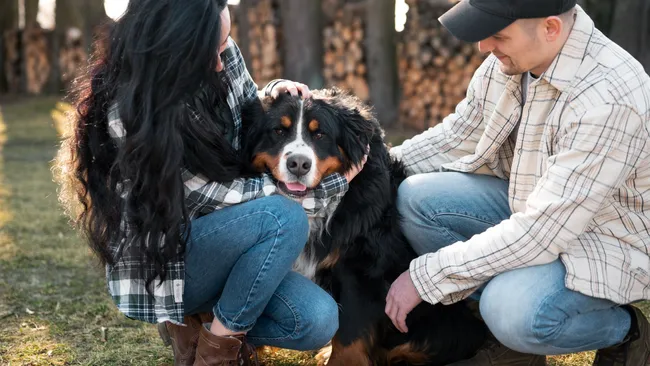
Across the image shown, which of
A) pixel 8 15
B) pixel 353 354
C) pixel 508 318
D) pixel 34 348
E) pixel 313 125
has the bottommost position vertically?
pixel 34 348

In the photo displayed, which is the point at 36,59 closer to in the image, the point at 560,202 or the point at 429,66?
the point at 429,66

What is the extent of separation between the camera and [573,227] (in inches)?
90.5

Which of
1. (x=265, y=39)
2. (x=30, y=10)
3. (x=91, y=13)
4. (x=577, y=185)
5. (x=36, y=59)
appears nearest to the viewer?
(x=577, y=185)

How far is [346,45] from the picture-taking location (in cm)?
890

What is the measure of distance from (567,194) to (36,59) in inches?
516

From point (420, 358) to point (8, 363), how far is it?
4.87 feet

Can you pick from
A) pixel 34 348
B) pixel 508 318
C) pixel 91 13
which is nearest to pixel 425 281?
pixel 508 318

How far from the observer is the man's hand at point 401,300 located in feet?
8.46

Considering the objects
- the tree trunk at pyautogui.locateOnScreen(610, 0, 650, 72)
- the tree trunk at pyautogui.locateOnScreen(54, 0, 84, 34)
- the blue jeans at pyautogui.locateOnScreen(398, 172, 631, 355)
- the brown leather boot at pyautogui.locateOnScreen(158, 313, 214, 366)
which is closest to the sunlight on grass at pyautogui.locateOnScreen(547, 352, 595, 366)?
the blue jeans at pyautogui.locateOnScreen(398, 172, 631, 355)

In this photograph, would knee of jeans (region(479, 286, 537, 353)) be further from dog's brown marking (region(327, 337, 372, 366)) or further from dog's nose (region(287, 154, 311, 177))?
dog's nose (region(287, 154, 311, 177))

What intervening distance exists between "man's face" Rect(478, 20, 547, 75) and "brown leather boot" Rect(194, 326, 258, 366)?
1.19 meters

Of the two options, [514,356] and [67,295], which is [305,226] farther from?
[67,295]

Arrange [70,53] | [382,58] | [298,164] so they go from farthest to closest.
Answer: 1. [70,53]
2. [382,58]
3. [298,164]

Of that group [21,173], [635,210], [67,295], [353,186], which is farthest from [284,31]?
[635,210]
